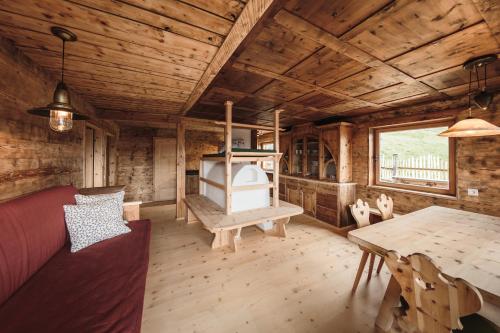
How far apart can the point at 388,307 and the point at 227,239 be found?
1.99 metres

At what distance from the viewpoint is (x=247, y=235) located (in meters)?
3.20

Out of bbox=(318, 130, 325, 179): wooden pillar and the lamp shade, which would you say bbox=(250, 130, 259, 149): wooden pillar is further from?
the lamp shade

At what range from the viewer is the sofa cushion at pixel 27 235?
106cm

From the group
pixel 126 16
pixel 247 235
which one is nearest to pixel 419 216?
pixel 247 235

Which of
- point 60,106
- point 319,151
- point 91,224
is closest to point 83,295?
point 91,224

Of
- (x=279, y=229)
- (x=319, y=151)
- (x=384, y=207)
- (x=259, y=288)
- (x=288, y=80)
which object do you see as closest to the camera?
(x=259, y=288)

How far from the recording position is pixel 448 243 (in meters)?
1.42

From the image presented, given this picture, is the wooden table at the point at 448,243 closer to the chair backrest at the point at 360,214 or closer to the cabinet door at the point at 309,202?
the chair backrest at the point at 360,214

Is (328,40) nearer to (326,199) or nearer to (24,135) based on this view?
(24,135)

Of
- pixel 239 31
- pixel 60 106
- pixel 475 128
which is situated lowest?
pixel 475 128

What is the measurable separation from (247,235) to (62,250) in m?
2.31

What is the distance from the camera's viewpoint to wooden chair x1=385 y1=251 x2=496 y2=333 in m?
Result: 0.78

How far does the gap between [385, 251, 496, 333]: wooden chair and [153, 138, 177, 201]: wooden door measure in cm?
557

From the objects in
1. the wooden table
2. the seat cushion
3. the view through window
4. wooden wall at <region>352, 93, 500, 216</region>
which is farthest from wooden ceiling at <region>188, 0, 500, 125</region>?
the seat cushion
